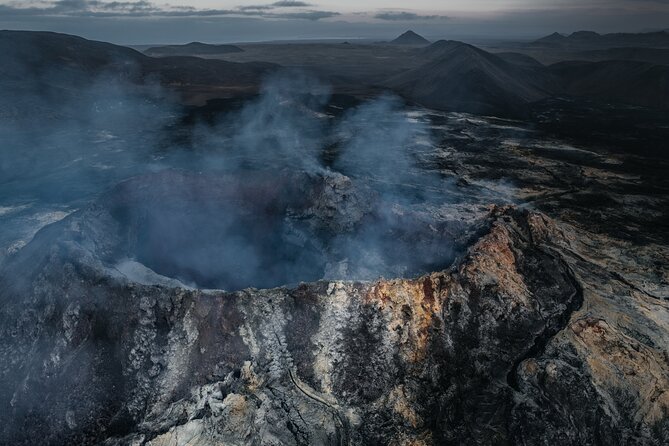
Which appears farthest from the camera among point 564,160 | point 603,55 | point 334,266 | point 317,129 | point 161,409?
point 603,55

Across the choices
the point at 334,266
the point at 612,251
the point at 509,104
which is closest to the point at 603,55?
the point at 509,104

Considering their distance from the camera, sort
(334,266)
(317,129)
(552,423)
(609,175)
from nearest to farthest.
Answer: (552,423)
(334,266)
(609,175)
(317,129)

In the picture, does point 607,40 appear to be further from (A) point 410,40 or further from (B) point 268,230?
(B) point 268,230

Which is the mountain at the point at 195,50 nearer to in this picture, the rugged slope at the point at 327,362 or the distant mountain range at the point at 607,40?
the distant mountain range at the point at 607,40

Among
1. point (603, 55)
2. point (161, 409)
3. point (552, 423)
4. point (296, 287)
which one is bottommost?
point (161, 409)

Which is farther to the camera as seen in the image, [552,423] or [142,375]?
[142,375]

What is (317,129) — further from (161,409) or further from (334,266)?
(161,409)

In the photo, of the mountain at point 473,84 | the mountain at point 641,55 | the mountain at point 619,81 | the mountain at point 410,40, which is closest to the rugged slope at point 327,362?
the mountain at point 473,84

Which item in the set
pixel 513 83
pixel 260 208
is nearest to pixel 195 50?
pixel 513 83
